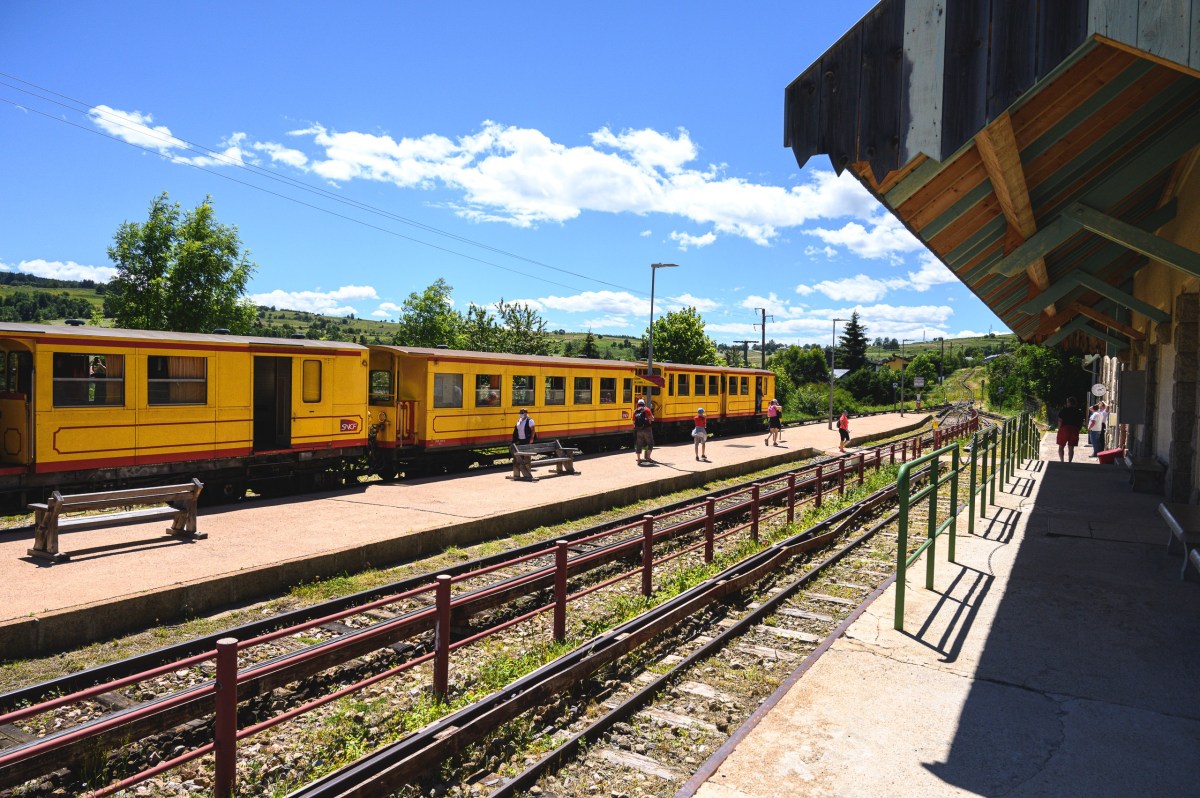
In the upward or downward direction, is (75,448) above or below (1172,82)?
below

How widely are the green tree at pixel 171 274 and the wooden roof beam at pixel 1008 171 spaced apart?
36794 millimetres

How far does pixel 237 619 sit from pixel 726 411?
25.7m

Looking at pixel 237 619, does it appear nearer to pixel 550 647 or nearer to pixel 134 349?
pixel 550 647

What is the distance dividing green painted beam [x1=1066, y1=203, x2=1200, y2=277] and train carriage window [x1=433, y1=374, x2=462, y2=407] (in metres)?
12.9

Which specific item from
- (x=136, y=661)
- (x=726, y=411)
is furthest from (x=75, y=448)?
(x=726, y=411)

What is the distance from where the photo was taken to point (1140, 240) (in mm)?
5293

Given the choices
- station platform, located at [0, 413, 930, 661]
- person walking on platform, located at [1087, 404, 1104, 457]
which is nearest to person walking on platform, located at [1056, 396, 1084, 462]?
person walking on platform, located at [1087, 404, 1104, 457]

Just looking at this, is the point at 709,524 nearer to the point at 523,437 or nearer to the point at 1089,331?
the point at 523,437

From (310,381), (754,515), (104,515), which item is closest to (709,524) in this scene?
(754,515)

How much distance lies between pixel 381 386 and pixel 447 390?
1.53m

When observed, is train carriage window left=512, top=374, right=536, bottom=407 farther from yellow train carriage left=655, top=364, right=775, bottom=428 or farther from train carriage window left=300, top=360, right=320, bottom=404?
yellow train carriage left=655, top=364, right=775, bottom=428

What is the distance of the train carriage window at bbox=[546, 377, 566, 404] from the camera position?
20.2m

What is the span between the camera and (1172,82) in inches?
189

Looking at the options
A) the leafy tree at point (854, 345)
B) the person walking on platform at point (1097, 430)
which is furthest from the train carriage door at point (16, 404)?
the leafy tree at point (854, 345)
